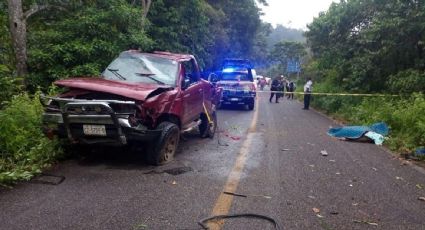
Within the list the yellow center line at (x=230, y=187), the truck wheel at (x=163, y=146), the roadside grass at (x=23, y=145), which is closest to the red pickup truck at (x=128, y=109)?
the truck wheel at (x=163, y=146)

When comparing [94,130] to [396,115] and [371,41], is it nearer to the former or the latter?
[396,115]

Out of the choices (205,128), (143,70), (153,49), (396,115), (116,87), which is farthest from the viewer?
(153,49)

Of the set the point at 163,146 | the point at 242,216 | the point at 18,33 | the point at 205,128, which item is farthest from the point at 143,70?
the point at 18,33

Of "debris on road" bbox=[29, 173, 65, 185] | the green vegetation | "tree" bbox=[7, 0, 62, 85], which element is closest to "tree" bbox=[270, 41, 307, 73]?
the green vegetation

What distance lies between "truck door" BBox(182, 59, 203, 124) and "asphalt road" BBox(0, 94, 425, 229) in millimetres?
758

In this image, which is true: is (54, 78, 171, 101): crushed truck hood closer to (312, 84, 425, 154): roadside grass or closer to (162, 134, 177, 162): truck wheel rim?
(162, 134, 177, 162): truck wheel rim

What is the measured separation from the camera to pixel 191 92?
8562 millimetres

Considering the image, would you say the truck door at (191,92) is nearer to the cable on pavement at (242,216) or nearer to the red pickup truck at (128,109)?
the red pickup truck at (128,109)

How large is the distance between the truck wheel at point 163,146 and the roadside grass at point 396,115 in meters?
5.19

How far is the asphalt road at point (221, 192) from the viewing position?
4582 millimetres

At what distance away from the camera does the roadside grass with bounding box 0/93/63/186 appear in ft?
20.0

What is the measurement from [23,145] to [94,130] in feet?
3.80

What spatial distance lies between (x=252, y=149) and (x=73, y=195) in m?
4.52

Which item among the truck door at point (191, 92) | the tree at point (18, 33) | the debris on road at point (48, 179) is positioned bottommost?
the debris on road at point (48, 179)
